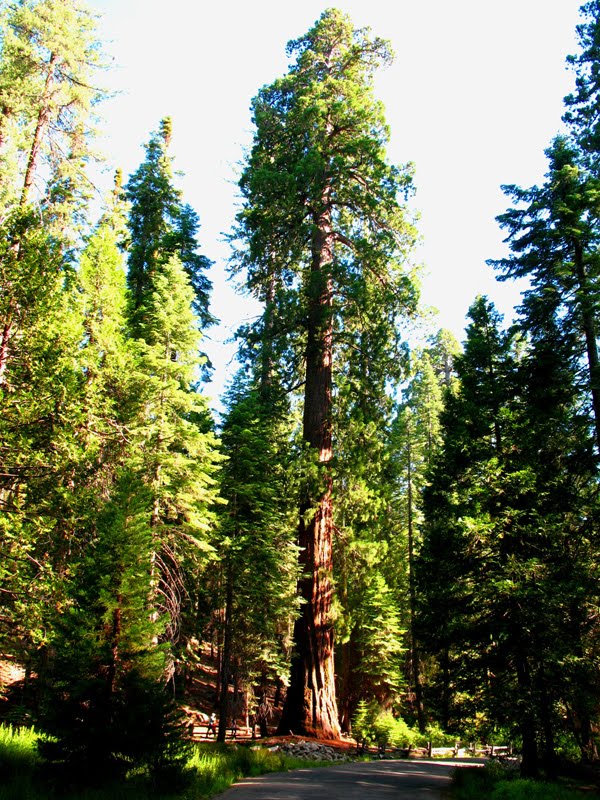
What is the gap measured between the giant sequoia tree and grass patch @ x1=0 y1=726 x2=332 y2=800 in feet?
16.2

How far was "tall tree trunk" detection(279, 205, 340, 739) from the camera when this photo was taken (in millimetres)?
12695

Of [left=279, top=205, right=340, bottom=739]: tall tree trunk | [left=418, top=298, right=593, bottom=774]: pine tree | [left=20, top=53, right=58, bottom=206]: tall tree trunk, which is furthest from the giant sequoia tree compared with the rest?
[left=20, top=53, right=58, bottom=206]: tall tree trunk

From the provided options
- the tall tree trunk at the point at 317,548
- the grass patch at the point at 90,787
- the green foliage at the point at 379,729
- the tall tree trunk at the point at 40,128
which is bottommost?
the green foliage at the point at 379,729

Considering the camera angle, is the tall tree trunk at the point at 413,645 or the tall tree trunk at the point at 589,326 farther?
the tall tree trunk at the point at 413,645

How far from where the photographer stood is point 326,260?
1639 cm

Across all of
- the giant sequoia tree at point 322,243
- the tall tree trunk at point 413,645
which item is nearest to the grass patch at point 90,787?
the giant sequoia tree at point 322,243

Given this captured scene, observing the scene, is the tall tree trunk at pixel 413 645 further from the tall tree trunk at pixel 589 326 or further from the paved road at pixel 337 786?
the paved road at pixel 337 786

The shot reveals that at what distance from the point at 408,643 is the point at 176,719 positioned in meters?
28.5

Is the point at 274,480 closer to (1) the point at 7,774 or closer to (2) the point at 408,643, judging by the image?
(1) the point at 7,774

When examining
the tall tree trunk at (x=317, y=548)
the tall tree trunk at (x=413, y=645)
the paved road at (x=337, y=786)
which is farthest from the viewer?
the tall tree trunk at (x=413, y=645)

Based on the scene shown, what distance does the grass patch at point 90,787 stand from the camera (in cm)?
554

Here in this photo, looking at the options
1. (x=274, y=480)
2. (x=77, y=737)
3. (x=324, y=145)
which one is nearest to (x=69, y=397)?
(x=77, y=737)

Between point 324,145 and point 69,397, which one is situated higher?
point 324,145

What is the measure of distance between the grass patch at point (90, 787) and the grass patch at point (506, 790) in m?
3.50
